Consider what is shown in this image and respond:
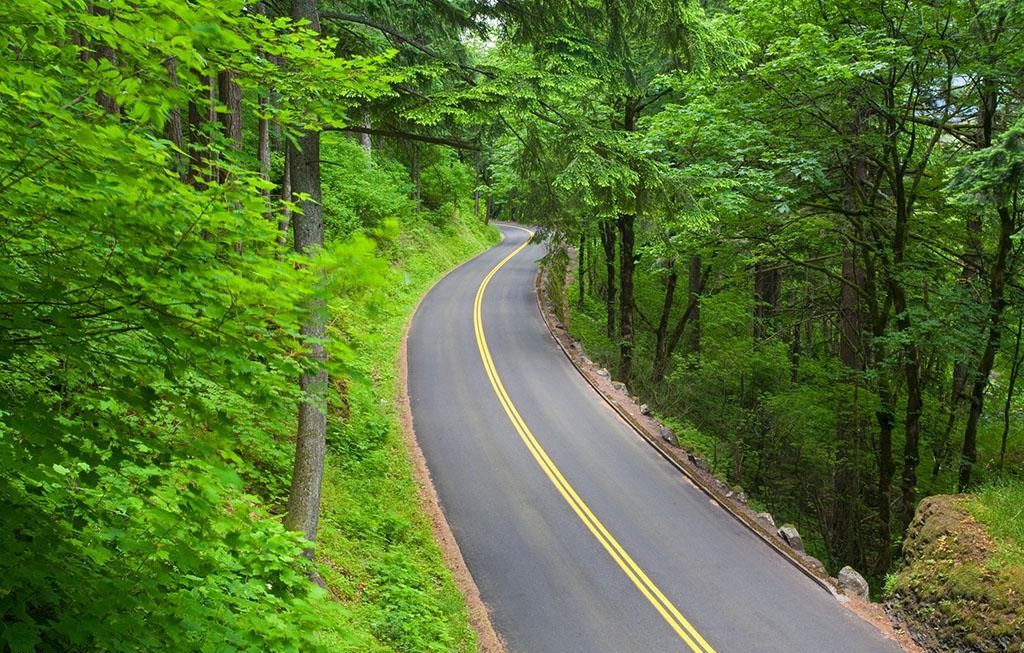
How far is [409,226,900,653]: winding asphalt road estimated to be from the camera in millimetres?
9320

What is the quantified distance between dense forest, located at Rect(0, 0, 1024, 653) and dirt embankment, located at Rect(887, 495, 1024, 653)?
1259mm

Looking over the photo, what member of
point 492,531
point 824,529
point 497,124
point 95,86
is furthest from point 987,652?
point 95,86

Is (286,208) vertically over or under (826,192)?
under

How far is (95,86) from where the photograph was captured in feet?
10.0

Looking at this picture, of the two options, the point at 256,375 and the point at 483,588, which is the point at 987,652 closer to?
the point at 483,588

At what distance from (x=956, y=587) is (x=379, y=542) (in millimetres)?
9267

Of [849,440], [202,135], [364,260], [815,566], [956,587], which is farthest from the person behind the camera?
[849,440]

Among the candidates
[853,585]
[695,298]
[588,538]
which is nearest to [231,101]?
[588,538]

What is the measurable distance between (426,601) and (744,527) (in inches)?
277

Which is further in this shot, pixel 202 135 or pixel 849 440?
pixel 849 440

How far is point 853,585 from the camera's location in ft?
34.5

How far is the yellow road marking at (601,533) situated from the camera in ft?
30.5

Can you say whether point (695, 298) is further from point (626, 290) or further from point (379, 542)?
point (379, 542)

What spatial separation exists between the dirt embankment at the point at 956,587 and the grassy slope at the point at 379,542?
7191mm
